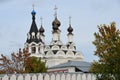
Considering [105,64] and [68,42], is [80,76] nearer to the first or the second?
[105,64]

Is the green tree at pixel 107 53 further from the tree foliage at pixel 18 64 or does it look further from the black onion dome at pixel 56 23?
the black onion dome at pixel 56 23

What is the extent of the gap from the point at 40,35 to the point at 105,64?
68.0 m

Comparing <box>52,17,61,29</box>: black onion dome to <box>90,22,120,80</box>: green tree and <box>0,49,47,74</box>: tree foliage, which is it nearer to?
<box>0,49,47,74</box>: tree foliage

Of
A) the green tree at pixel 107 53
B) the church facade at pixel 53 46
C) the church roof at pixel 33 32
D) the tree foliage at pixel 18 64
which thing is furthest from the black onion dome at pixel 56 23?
the green tree at pixel 107 53

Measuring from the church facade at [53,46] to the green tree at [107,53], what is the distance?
59.1m

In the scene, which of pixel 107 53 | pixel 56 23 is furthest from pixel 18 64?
pixel 56 23

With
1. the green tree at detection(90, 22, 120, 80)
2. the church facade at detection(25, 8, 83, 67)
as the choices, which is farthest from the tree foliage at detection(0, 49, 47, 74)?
the church facade at detection(25, 8, 83, 67)

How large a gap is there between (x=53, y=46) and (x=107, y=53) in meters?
63.5

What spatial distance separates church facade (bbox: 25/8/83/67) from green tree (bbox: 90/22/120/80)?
59.1 meters

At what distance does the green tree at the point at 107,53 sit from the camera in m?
21.7

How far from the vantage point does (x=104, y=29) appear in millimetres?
24344

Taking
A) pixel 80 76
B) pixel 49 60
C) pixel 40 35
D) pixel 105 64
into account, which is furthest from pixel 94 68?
pixel 40 35

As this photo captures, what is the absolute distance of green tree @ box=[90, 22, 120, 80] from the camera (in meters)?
21.7

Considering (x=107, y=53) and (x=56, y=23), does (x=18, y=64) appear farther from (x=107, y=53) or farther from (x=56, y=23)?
(x=56, y=23)
